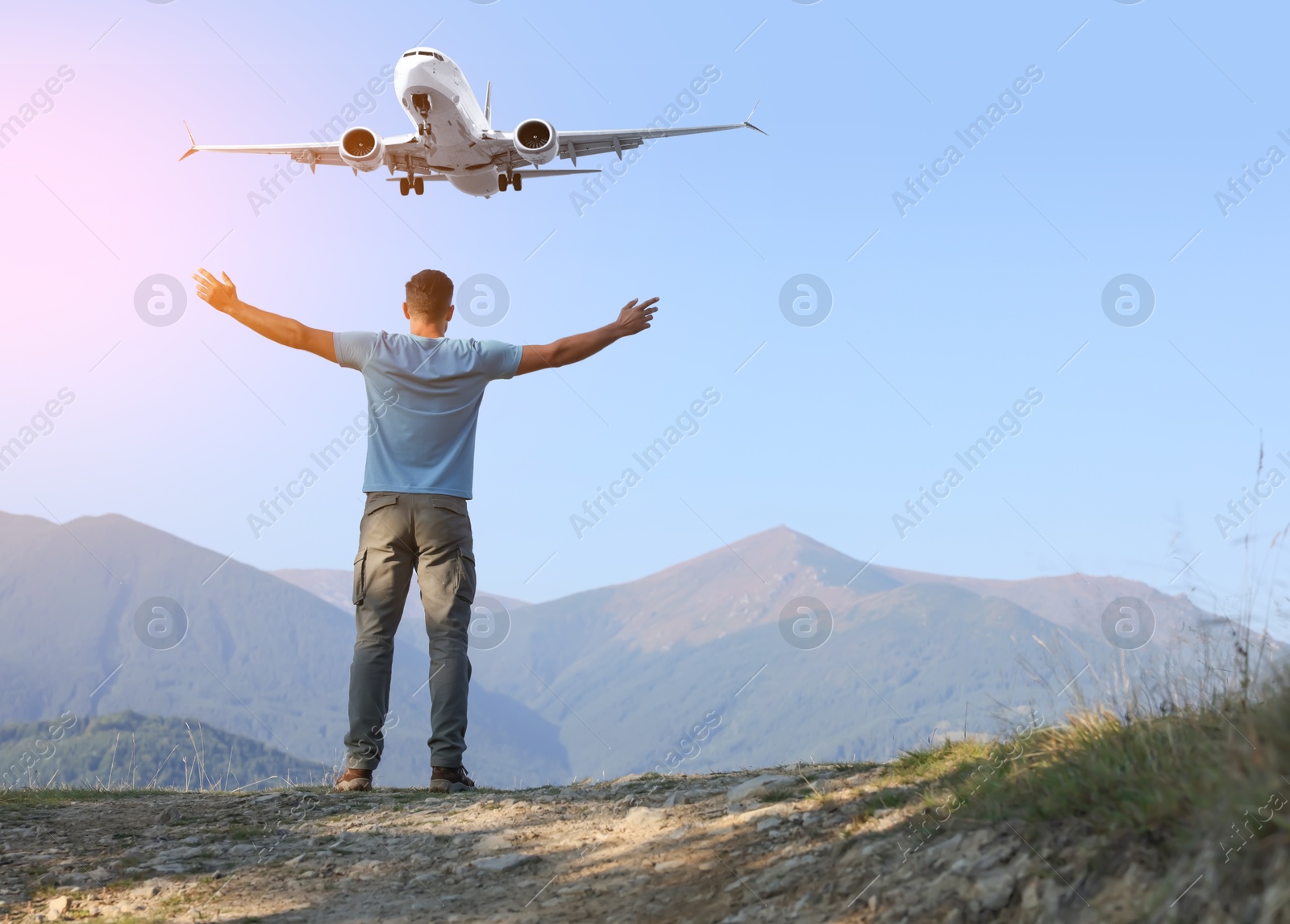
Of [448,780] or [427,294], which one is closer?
[448,780]

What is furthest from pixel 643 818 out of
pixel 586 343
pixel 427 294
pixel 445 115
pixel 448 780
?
pixel 445 115

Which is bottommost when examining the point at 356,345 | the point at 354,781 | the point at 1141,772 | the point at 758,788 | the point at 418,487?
the point at 1141,772

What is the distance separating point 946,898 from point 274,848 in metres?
2.93

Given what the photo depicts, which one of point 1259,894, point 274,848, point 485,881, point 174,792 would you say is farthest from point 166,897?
point 1259,894

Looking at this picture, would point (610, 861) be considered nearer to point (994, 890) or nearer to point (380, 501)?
point (994, 890)

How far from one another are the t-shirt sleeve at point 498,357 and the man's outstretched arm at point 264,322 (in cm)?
85

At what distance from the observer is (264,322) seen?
5.62 meters

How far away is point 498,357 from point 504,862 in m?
2.76

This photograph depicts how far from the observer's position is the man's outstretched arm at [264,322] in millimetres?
5633

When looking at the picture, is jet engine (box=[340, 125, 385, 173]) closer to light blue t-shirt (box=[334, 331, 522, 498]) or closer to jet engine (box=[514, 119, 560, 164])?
jet engine (box=[514, 119, 560, 164])

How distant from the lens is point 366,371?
19.0ft

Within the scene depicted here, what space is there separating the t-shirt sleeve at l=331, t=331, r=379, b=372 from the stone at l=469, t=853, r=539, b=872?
9.41 feet

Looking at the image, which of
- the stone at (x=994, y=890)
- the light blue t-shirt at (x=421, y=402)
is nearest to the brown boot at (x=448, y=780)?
the light blue t-shirt at (x=421, y=402)

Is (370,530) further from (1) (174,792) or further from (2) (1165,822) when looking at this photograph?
(2) (1165,822)
